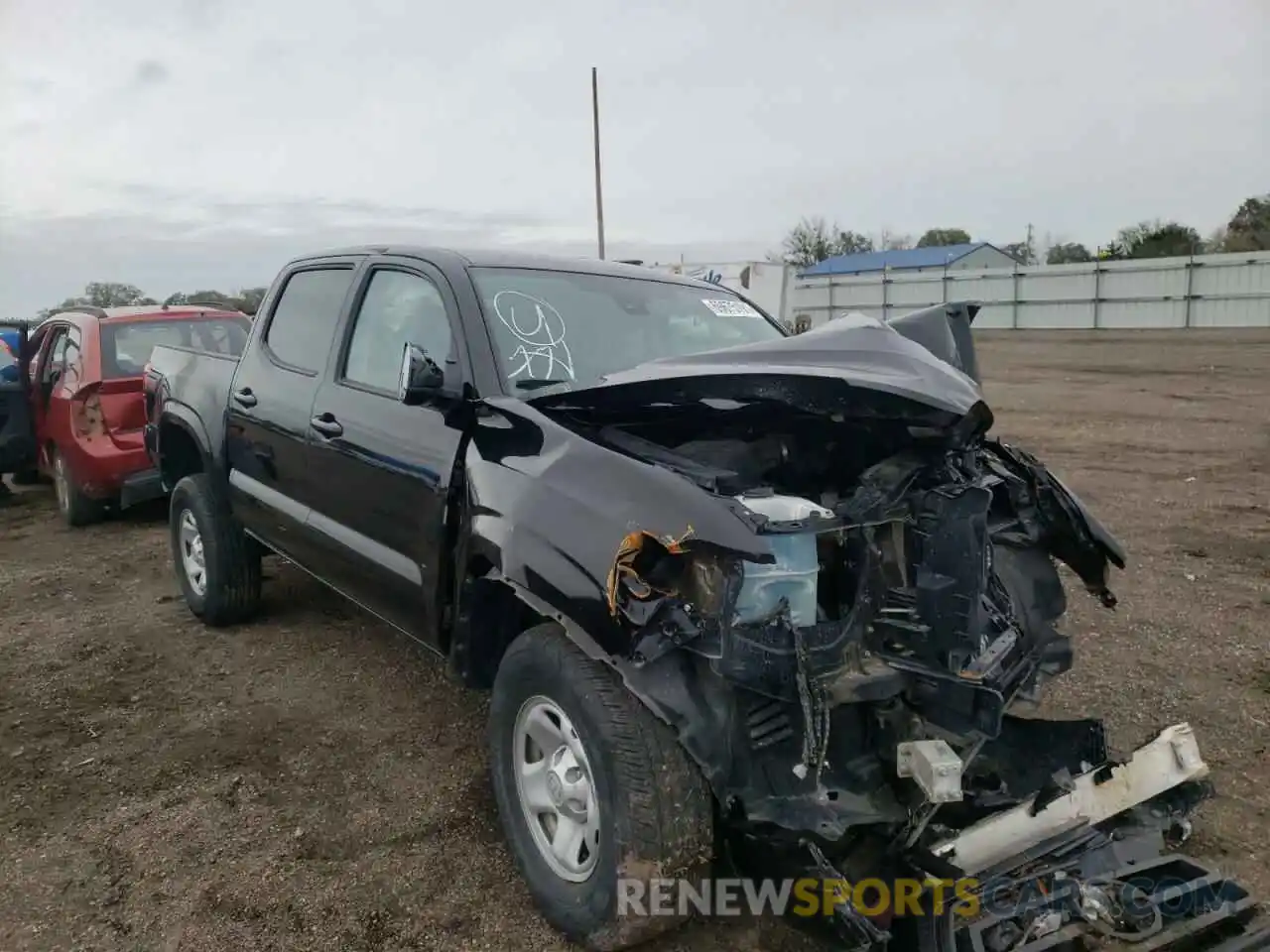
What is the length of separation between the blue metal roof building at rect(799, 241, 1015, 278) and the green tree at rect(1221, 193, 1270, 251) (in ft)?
32.1

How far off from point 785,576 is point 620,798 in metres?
0.68

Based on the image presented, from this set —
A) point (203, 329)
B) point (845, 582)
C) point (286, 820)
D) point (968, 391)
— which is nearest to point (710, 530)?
point (845, 582)

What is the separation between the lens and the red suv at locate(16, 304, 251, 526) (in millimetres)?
7484

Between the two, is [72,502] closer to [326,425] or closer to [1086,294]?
[326,425]

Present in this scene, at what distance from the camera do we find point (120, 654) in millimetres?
5051

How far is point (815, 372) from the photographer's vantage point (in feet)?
8.37

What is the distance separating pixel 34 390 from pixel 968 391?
856cm

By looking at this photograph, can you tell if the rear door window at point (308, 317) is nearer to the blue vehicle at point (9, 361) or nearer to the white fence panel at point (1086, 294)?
the blue vehicle at point (9, 361)

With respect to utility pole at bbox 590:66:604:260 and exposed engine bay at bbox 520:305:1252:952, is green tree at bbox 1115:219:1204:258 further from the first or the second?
exposed engine bay at bbox 520:305:1252:952

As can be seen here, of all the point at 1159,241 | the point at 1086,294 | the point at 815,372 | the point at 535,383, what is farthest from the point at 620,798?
the point at 1159,241

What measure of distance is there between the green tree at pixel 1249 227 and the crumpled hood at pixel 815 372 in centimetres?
4127

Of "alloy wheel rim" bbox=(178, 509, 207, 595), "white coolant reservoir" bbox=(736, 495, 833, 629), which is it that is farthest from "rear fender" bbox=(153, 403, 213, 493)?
"white coolant reservoir" bbox=(736, 495, 833, 629)

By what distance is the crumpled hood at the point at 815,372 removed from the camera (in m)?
2.48

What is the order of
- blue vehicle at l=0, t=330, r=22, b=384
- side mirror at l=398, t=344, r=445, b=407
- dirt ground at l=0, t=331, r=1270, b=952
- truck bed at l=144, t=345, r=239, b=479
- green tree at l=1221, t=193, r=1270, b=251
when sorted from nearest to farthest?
dirt ground at l=0, t=331, r=1270, b=952 < side mirror at l=398, t=344, r=445, b=407 < truck bed at l=144, t=345, r=239, b=479 < blue vehicle at l=0, t=330, r=22, b=384 < green tree at l=1221, t=193, r=1270, b=251
